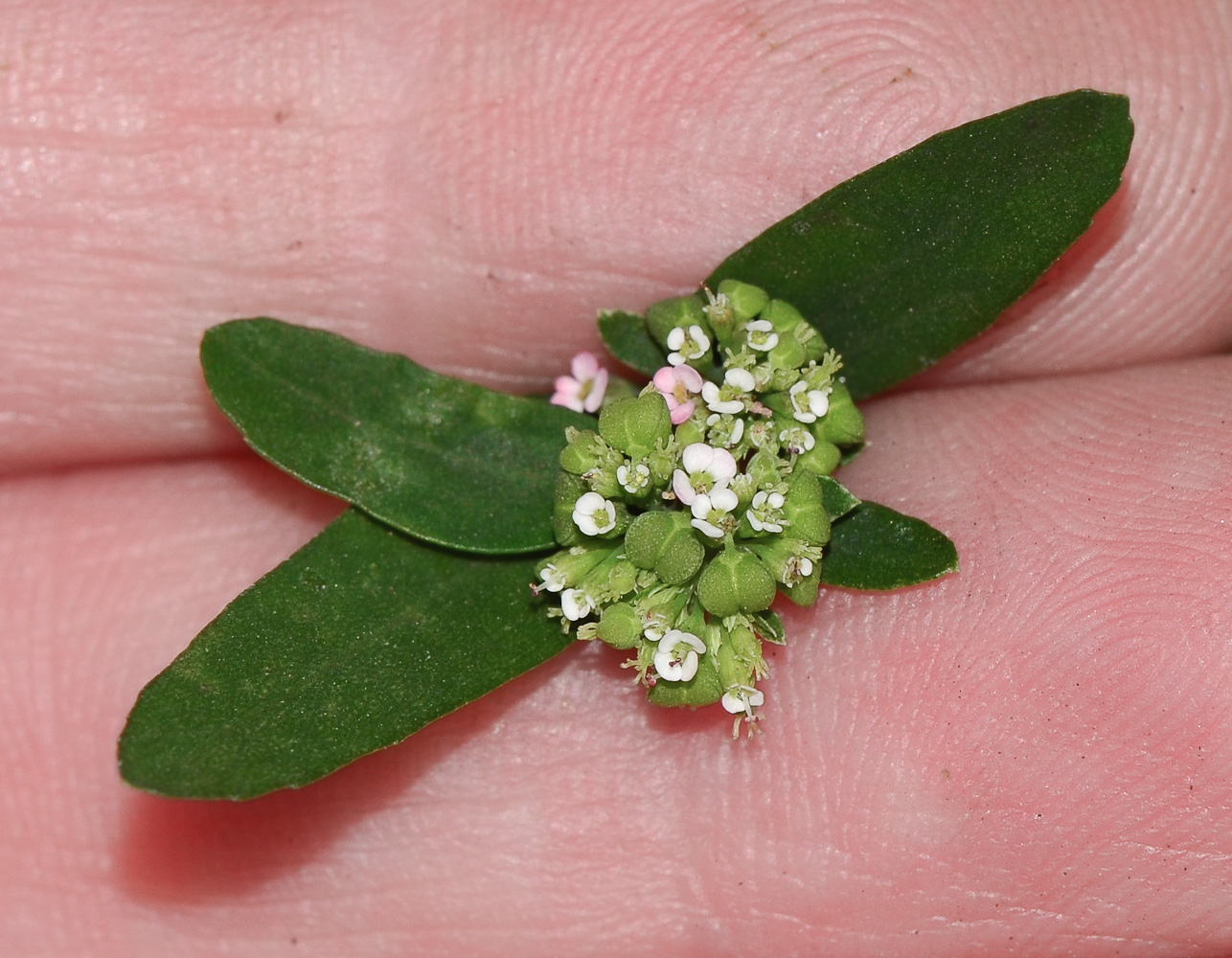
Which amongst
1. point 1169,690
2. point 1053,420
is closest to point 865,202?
point 1053,420

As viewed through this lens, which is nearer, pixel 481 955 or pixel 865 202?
pixel 865 202

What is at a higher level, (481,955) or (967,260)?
(967,260)

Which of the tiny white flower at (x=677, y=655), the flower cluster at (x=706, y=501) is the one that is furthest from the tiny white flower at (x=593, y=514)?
the tiny white flower at (x=677, y=655)

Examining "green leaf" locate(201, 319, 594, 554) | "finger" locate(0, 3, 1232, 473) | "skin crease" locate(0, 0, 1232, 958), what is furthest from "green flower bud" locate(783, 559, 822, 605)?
"finger" locate(0, 3, 1232, 473)

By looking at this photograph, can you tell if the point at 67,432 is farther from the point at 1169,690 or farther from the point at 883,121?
the point at 1169,690

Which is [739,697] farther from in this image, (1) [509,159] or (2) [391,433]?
(1) [509,159]

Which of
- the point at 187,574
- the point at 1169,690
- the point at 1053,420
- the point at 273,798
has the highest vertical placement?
the point at 1053,420

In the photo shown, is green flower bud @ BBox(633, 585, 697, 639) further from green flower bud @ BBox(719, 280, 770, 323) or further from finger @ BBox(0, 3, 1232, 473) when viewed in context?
finger @ BBox(0, 3, 1232, 473)

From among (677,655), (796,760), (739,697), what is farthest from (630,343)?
(796,760)
